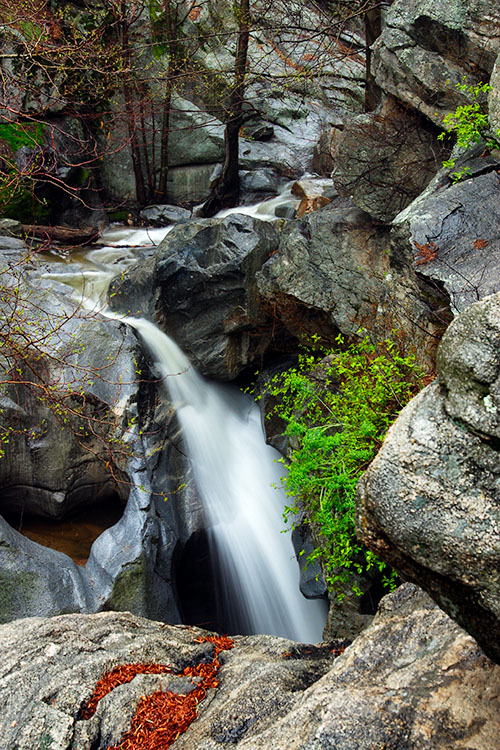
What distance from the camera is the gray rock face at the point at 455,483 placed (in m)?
1.55

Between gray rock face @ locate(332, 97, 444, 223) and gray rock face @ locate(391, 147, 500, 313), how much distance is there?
4.21 ft

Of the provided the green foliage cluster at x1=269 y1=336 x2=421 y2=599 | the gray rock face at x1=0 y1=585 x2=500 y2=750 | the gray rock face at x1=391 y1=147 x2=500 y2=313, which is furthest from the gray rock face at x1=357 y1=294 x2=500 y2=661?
the gray rock face at x1=391 y1=147 x2=500 y2=313

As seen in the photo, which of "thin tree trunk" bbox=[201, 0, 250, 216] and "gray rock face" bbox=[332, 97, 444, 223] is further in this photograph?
"thin tree trunk" bbox=[201, 0, 250, 216]

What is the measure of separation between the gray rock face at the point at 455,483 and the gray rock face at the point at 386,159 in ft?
19.1

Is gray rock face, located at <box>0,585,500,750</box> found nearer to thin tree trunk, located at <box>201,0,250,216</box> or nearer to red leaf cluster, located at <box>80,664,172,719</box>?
red leaf cluster, located at <box>80,664,172,719</box>

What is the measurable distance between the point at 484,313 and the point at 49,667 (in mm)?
3167

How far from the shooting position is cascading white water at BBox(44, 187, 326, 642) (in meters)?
6.84

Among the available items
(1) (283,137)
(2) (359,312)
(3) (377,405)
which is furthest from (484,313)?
(1) (283,137)

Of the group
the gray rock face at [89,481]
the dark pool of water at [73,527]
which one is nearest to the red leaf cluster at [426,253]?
the gray rock face at [89,481]

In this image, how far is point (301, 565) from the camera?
666cm

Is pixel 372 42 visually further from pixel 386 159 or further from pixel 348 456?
pixel 348 456

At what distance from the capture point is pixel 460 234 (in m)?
4.99

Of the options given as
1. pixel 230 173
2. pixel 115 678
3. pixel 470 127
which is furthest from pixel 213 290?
pixel 230 173

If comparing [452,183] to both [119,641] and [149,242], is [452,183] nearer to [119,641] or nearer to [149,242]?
[119,641]
